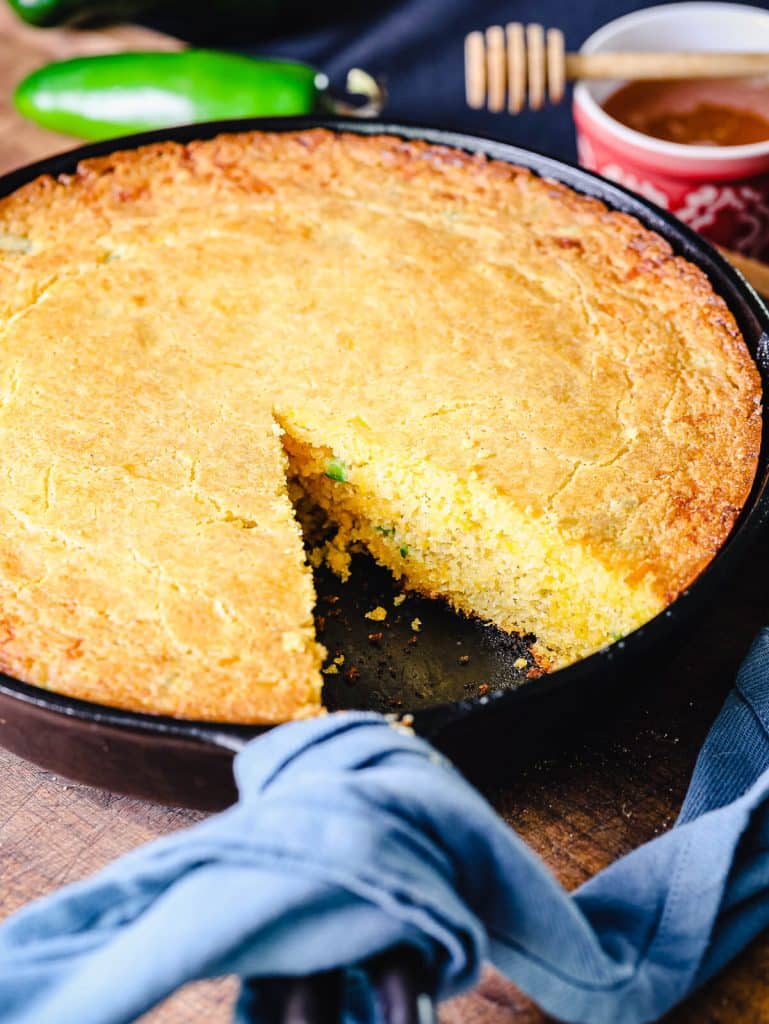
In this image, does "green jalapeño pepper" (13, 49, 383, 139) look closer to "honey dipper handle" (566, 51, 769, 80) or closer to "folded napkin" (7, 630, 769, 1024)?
"honey dipper handle" (566, 51, 769, 80)

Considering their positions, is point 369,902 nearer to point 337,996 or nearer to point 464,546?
Answer: point 337,996

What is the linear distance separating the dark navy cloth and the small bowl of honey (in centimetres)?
82

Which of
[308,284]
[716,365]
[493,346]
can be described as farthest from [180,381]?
[716,365]

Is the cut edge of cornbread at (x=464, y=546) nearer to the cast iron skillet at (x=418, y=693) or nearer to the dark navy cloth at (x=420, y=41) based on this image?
the cast iron skillet at (x=418, y=693)

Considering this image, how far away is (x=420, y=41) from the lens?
485cm

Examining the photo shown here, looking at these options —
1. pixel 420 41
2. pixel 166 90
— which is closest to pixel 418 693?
pixel 166 90

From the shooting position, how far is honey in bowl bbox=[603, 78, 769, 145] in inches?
142

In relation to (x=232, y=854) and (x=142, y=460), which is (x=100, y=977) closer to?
(x=232, y=854)

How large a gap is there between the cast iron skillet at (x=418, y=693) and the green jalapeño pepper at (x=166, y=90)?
71.3 inches

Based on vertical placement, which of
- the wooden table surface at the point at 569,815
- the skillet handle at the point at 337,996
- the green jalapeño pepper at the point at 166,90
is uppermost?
the green jalapeño pepper at the point at 166,90

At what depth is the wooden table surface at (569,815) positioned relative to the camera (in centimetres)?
A: 199

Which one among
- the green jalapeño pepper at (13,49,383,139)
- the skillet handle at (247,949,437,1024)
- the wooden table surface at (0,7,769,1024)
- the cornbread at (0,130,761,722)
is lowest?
the wooden table surface at (0,7,769,1024)

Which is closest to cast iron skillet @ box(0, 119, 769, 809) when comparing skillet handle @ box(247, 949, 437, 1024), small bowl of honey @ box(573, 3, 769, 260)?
skillet handle @ box(247, 949, 437, 1024)

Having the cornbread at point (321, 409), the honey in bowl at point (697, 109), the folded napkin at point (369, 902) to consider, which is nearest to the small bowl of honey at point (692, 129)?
the honey in bowl at point (697, 109)
